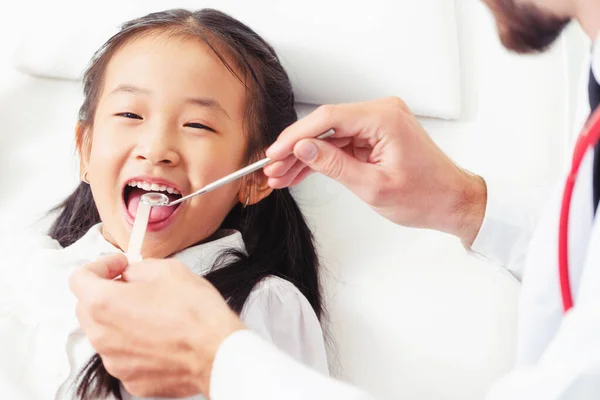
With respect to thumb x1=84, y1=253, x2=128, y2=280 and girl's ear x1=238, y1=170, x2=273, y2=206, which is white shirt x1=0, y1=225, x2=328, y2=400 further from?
thumb x1=84, y1=253, x2=128, y2=280

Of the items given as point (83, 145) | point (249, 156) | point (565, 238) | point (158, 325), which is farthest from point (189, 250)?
point (565, 238)

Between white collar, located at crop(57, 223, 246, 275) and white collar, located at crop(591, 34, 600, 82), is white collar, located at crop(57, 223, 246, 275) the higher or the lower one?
the lower one

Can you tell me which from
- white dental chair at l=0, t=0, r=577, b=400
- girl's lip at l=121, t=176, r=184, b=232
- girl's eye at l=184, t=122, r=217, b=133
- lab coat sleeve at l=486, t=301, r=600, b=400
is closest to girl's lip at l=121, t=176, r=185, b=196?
girl's lip at l=121, t=176, r=184, b=232

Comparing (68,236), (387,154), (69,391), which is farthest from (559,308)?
(68,236)

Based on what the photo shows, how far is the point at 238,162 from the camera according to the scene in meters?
1.19

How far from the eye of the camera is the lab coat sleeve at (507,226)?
1176 millimetres

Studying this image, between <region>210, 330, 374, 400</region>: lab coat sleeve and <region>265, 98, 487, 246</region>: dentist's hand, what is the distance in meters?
0.31

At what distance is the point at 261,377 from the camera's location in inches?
28.6

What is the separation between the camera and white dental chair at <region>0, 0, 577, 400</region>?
1.29 meters

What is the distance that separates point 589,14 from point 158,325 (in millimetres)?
634

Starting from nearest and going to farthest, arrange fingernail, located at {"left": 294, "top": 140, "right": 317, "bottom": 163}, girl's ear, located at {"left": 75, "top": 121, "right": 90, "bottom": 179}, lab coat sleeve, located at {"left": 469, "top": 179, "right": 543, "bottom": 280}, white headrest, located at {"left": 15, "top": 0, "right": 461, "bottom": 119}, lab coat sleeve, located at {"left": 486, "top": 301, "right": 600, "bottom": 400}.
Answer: lab coat sleeve, located at {"left": 486, "top": 301, "right": 600, "bottom": 400}
fingernail, located at {"left": 294, "top": 140, "right": 317, "bottom": 163}
lab coat sleeve, located at {"left": 469, "top": 179, "right": 543, "bottom": 280}
girl's ear, located at {"left": 75, "top": 121, "right": 90, "bottom": 179}
white headrest, located at {"left": 15, "top": 0, "right": 461, "bottom": 119}

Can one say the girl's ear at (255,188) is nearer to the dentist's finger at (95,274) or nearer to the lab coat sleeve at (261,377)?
the dentist's finger at (95,274)

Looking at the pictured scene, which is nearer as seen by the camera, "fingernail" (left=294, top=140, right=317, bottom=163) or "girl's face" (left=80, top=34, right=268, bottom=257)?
"fingernail" (left=294, top=140, right=317, bottom=163)

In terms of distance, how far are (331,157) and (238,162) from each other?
245 millimetres
